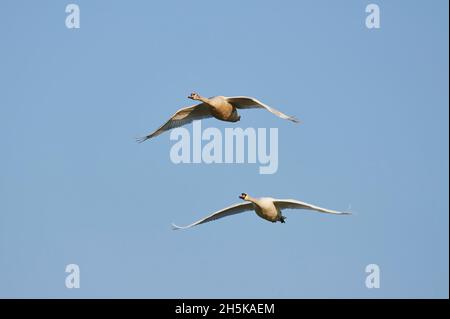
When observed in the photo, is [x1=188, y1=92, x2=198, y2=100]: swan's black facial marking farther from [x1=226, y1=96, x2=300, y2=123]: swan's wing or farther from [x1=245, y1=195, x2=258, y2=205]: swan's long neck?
[x1=245, y1=195, x2=258, y2=205]: swan's long neck

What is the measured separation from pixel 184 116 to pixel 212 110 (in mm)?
937

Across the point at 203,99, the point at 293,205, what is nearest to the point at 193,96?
the point at 203,99

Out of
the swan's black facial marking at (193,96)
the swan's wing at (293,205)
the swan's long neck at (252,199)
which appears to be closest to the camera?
the swan's wing at (293,205)

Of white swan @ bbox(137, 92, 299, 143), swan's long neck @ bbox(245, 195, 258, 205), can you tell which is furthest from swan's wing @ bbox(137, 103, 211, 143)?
swan's long neck @ bbox(245, 195, 258, 205)

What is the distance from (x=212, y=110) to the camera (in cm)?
2644

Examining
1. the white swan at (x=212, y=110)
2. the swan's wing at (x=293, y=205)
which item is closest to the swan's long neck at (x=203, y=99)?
the white swan at (x=212, y=110)

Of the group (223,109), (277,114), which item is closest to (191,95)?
(223,109)

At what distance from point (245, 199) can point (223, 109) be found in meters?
1.81

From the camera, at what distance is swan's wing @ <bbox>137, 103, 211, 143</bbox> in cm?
2703

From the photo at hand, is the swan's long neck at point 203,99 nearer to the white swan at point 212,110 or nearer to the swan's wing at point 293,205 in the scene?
the white swan at point 212,110

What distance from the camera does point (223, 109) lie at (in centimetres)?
2619

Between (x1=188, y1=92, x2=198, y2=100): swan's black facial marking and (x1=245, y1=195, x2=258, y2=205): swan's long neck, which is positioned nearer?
(x1=245, y1=195, x2=258, y2=205): swan's long neck

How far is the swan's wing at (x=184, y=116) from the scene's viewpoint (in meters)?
27.0
